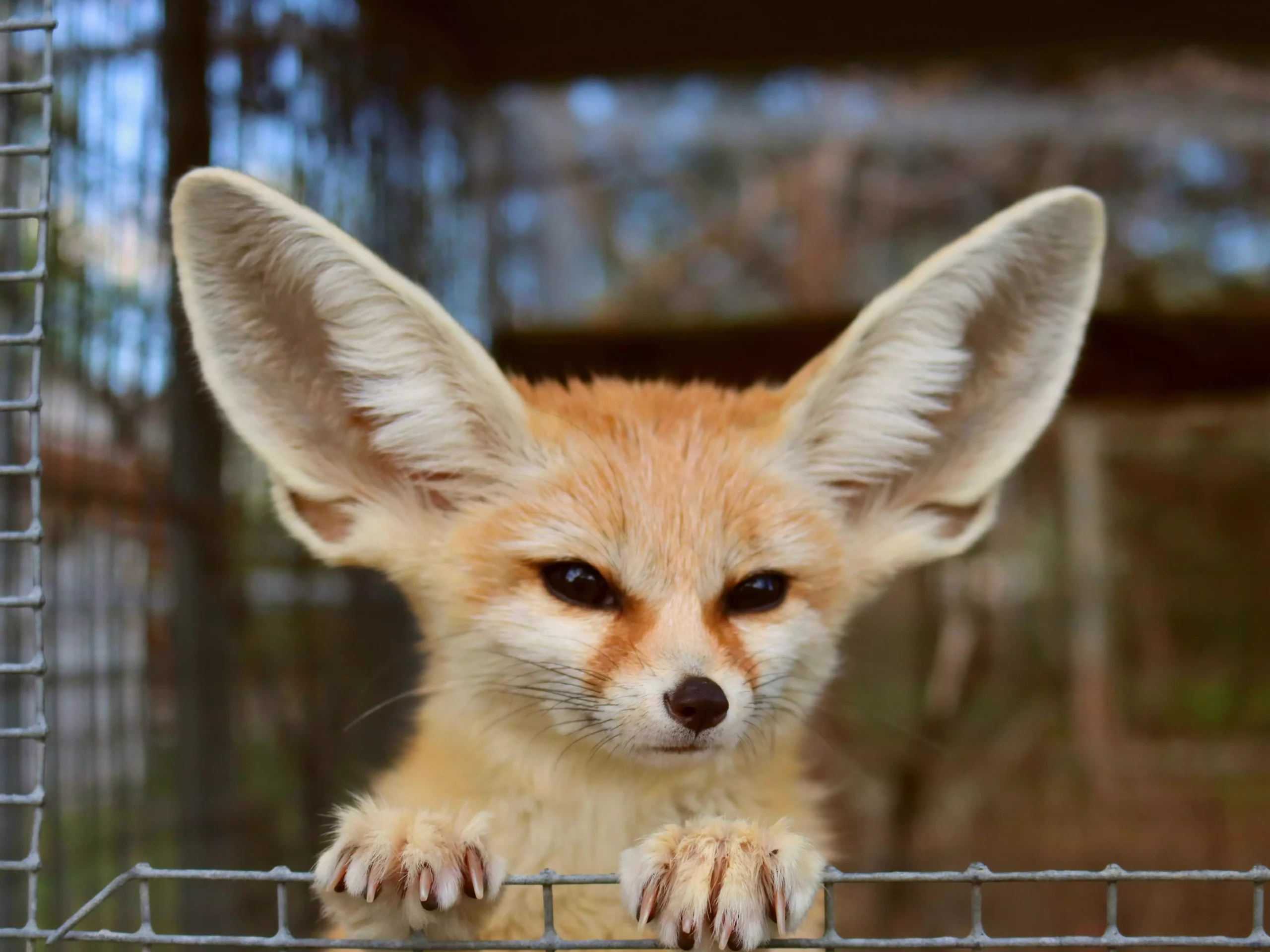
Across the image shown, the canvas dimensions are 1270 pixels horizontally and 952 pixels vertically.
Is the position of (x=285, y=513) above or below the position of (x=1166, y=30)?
below

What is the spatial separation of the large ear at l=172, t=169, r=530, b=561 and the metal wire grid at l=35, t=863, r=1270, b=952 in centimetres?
54

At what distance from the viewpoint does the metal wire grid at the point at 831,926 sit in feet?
3.31

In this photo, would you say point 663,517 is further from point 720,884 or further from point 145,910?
point 145,910

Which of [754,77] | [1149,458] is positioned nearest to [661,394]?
[754,77]

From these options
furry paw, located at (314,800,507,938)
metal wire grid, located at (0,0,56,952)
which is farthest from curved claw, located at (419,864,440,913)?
metal wire grid, located at (0,0,56,952)

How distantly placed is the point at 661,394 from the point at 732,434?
8.4 inches

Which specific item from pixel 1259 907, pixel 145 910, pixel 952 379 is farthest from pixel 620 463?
pixel 1259 907

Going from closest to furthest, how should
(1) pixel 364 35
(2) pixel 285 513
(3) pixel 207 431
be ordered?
(2) pixel 285 513, (3) pixel 207 431, (1) pixel 364 35

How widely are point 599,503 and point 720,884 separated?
521mm

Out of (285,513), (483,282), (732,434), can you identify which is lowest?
(285,513)

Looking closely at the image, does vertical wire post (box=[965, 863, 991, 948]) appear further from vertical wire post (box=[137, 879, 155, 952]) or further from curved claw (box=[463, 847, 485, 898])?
vertical wire post (box=[137, 879, 155, 952])

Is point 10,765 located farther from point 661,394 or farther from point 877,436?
point 877,436

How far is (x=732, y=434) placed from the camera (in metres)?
1.58

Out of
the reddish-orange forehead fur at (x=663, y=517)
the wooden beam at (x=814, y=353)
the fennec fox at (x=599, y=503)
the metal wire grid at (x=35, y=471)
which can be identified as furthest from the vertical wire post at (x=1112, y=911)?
the wooden beam at (x=814, y=353)
